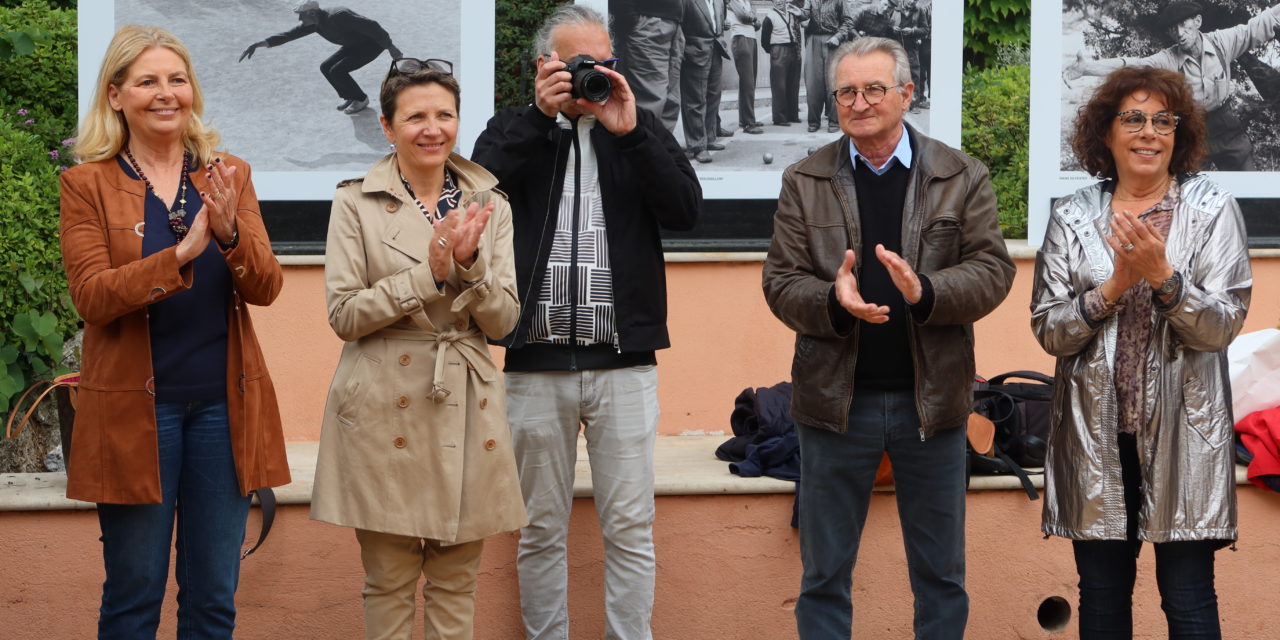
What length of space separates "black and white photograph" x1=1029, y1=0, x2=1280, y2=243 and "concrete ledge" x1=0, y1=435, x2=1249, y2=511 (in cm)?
176

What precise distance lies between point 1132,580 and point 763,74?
2.90 meters

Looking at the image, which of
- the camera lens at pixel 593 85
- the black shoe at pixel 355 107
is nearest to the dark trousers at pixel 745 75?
the black shoe at pixel 355 107

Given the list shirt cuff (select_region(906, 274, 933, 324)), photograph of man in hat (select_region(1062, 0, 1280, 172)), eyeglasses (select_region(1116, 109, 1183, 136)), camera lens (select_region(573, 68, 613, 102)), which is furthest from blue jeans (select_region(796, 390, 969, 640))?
photograph of man in hat (select_region(1062, 0, 1280, 172))

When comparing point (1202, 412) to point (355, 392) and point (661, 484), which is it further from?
point (355, 392)

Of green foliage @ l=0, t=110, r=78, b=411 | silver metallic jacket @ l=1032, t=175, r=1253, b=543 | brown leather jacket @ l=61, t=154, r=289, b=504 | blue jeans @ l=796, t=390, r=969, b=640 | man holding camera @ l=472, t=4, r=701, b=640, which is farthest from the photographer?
green foliage @ l=0, t=110, r=78, b=411

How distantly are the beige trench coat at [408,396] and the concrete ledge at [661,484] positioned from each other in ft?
3.23

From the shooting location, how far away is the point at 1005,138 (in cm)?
661

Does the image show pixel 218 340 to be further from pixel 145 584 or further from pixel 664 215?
pixel 664 215

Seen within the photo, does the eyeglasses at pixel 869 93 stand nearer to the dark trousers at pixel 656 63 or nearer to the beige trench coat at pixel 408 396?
the beige trench coat at pixel 408 396

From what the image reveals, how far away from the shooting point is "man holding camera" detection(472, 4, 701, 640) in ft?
12.5

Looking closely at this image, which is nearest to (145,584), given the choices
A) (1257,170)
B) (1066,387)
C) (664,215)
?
(664,215)

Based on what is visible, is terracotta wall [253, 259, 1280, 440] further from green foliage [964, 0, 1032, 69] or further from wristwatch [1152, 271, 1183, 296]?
wristwatch [1152, 271, 1183, 296]

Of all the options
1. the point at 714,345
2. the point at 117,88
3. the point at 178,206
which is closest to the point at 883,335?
the point at 178,206

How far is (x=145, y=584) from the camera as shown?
325 cm
